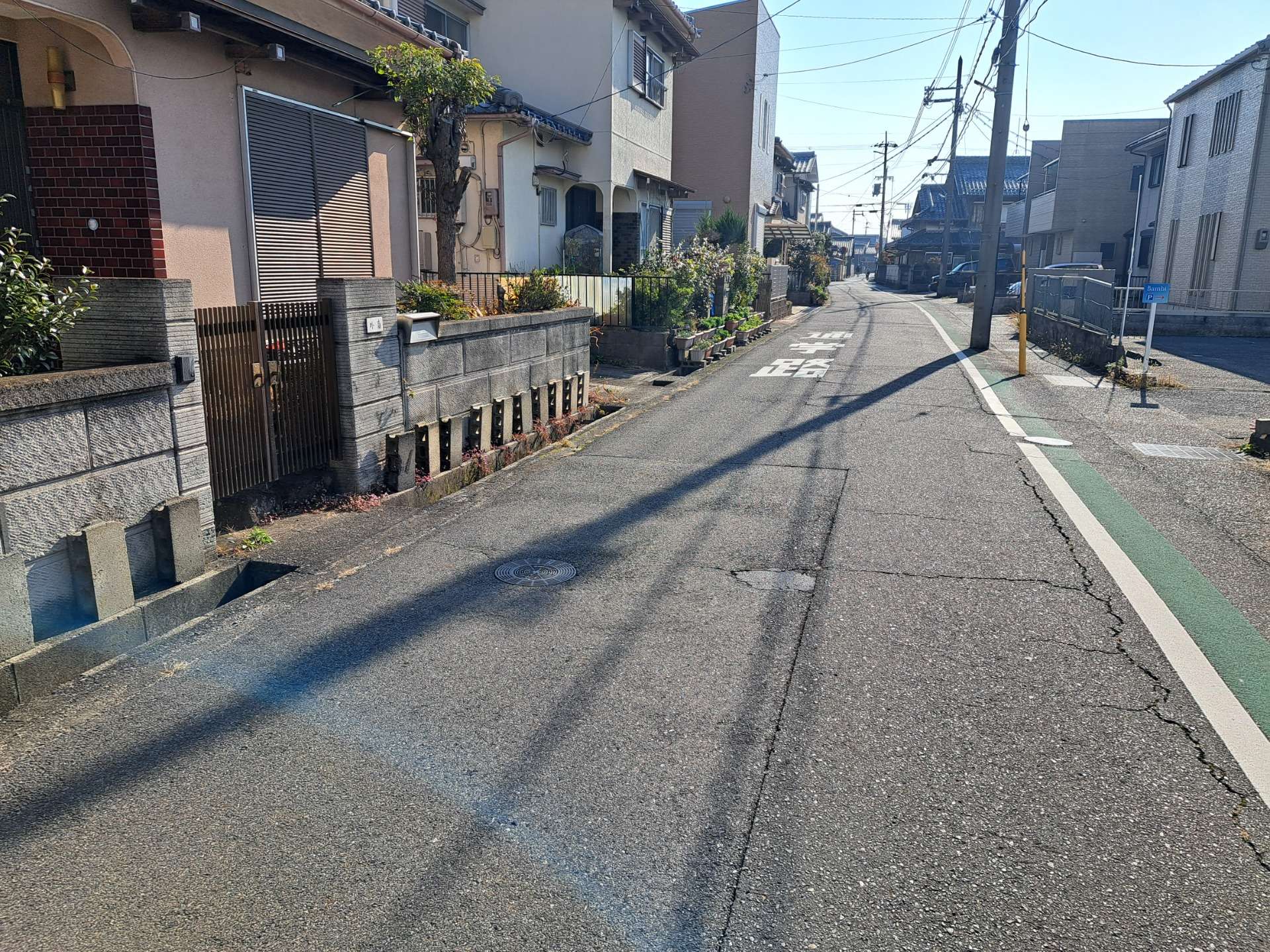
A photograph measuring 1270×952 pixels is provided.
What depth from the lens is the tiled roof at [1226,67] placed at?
2531 cm

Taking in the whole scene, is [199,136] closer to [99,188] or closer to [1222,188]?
[99,188]

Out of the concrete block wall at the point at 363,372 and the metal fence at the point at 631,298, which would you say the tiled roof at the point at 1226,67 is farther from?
the concrete block wall at the point at 363,372

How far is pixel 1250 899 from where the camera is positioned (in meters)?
2.95

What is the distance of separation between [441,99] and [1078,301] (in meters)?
14.5

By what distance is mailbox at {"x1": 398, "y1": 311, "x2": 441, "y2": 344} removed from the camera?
792 centimetres

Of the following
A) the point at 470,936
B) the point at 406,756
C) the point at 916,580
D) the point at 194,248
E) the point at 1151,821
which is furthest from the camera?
the point at 194,248

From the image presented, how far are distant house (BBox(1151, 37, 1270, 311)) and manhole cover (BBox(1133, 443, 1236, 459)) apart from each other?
2054 cm

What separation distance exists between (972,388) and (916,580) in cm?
939

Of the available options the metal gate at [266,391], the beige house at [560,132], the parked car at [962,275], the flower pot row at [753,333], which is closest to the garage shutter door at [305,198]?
the metal gate at [266,391]

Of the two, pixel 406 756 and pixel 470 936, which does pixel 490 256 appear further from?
pixel 470 936

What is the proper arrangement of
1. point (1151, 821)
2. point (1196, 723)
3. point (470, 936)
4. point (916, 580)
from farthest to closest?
point (916, 580), point (1196, 723), point (1151, 821), point (470, 936)

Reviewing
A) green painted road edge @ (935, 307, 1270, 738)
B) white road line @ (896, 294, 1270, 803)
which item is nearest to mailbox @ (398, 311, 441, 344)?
white road line @ (896, 294, 1270, 803)

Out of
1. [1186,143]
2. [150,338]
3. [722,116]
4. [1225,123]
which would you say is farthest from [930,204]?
[150,338]

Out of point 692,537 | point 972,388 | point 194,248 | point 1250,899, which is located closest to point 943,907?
point 1250,899
